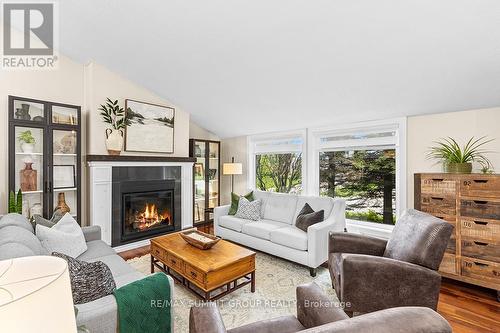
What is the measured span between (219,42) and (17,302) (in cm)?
268

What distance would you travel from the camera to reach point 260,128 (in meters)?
4.73

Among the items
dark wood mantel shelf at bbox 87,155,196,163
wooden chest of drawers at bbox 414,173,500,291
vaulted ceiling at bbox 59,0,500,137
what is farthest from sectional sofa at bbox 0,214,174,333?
wooden chest of drawers at bbox 414,173,500,291

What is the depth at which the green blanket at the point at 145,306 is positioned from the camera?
1.35m

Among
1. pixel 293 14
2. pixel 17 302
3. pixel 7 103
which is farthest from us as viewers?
pixel 7 103

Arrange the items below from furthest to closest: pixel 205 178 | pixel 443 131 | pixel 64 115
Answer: pixel 205 178 → pixel 64 115 → pixel 443 131

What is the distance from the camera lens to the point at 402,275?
1.83 meters

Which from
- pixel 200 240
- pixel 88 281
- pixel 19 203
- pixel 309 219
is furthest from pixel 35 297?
pixel 19 203

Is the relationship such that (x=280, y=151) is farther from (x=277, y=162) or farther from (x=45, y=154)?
(x=45, y=154)

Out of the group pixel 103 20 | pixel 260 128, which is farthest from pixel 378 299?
pixel 103 20

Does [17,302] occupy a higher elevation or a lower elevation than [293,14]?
lower

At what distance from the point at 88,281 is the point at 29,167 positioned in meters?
2.68

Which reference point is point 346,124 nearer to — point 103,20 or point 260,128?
point 260,128

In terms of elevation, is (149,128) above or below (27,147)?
above

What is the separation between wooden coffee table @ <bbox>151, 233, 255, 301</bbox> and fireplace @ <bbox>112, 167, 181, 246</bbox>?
1259 mm
